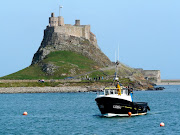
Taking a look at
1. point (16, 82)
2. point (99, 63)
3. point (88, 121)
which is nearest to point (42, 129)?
point (88, 121)

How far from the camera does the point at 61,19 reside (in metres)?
192

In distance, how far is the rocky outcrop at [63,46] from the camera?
18475 centimetres

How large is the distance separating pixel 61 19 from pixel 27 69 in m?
33.3

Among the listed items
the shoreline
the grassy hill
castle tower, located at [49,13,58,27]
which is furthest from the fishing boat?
castle tower, located at [49,13,58,27]

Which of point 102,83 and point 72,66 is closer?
point 102,83

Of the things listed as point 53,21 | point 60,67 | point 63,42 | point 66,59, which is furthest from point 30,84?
point 53,21

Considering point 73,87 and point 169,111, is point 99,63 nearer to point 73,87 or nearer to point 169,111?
point 73,87

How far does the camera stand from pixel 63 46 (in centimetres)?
18650

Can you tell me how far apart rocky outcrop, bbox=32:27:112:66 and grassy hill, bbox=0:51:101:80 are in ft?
8.79

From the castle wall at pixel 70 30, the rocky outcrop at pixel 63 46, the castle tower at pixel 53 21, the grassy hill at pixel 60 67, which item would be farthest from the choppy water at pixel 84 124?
the castle tower at pixel 53 21

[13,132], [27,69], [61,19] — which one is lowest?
[13,132]

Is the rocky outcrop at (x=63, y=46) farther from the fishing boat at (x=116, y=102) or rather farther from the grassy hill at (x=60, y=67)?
the fishing boat at (x=116, y=102)

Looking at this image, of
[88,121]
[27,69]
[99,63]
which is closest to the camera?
[88,121]

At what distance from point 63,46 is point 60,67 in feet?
68.0
